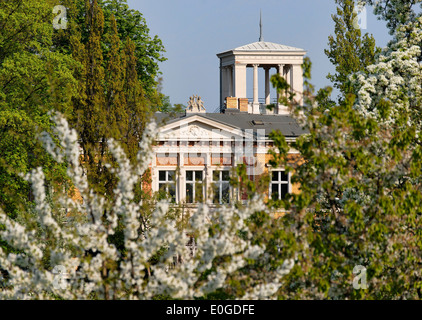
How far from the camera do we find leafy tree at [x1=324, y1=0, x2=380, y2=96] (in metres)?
47.4

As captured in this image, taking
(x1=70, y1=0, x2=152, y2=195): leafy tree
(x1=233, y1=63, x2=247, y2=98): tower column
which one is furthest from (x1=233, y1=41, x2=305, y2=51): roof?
(x1=70, y1=0, x2=152, y2=195): leafy tree

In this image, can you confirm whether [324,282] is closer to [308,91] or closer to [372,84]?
[308,91]

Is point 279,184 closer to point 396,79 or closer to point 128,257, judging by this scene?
point 396,79

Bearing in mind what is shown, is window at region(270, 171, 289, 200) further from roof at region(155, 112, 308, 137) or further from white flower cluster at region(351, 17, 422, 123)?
white flower cluster at region(351, 17, 422, 123)

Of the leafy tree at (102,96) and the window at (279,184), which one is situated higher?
the leafy tree at (102,96)

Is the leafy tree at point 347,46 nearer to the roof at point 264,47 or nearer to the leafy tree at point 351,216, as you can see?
the roof at point 264,47

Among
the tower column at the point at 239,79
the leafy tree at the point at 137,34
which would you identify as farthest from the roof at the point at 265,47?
the leafy tree at the point at 137,34

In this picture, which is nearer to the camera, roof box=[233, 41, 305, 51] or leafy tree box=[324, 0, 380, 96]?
leafy tree box=[324, 0, 380, 96]

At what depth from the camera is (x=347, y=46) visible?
157ft

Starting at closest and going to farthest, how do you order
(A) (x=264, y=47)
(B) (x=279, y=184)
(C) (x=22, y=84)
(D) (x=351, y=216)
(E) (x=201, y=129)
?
(D) (x=351, y=216), (C) (x=22, y=84), (E) (x=201, y=129), (B) (x=279, y=184), (A) (x=264, y=47)

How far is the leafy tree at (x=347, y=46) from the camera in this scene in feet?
156

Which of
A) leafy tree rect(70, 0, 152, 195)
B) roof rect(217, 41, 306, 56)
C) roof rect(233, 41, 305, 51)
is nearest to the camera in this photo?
leafy tree rect(70, 0, 152, 195)

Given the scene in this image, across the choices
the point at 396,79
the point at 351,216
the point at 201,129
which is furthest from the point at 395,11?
the point at 201,129

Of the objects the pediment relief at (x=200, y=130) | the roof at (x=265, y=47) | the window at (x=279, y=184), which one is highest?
the roof at (x=265, y=47)
